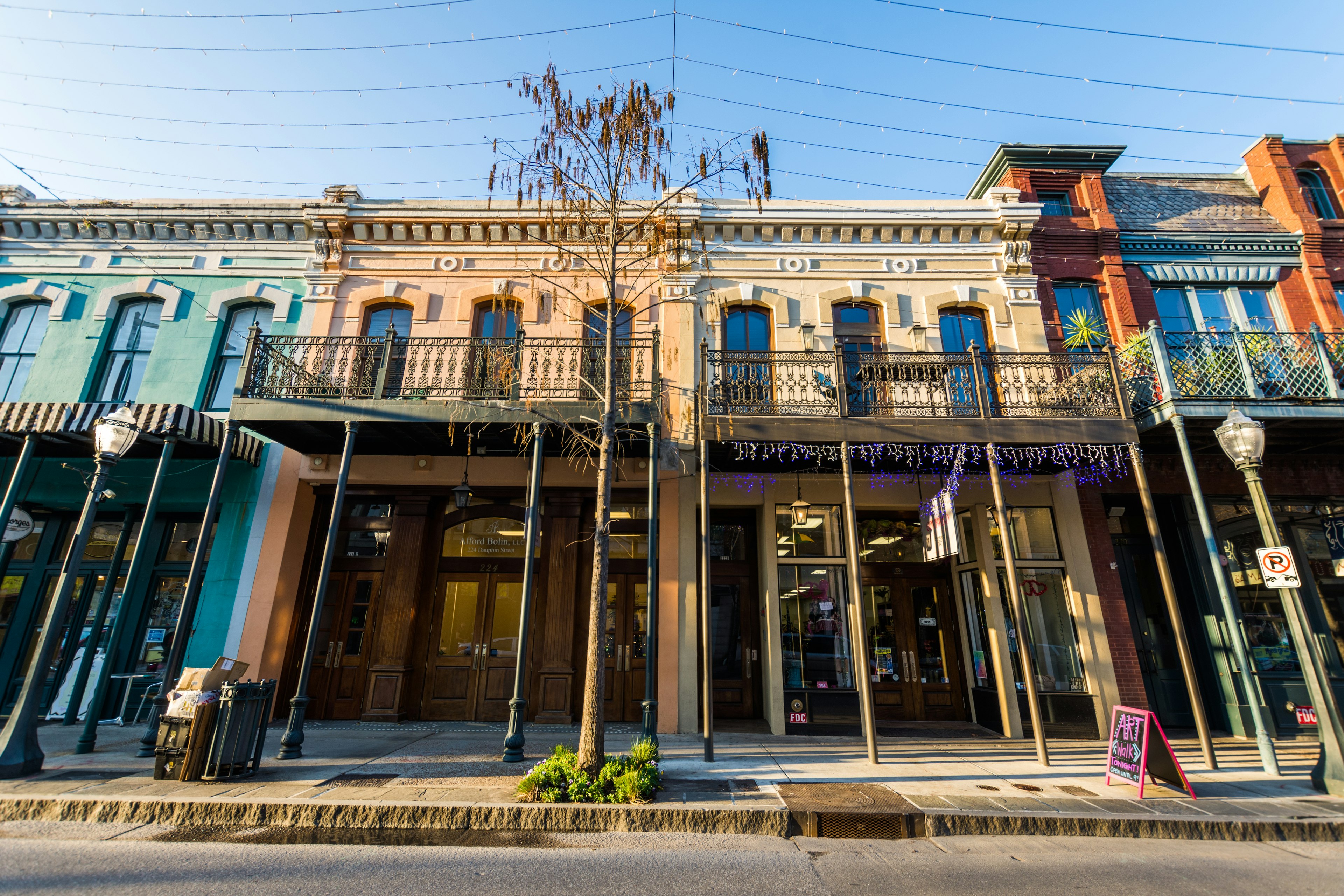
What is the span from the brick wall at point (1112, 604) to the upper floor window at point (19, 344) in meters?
19.4

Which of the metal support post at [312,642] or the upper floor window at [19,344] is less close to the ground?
the upper floor window at [19,344]

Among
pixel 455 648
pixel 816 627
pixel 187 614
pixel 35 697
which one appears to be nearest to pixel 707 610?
pixel 816 627

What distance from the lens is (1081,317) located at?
11.1 meters

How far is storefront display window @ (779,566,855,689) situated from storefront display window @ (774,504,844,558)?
0.78 feet

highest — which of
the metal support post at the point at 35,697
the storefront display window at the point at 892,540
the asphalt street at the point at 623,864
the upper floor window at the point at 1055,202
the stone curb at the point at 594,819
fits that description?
the upper floor window at the point at 1055,202

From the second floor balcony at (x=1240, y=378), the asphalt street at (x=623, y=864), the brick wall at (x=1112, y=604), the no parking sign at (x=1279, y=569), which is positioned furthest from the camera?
the brick wall at (x=1112, y=604)

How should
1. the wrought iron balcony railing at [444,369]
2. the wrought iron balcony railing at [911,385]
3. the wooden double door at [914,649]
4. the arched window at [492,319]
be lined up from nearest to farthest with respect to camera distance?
the wrought iron balcony railing at [444,369] → the wrought iron balcony railing at [911,385] → the wooden double door at [914,649] → the arched window at [492,319]

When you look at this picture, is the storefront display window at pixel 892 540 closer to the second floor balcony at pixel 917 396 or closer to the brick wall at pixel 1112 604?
the second floor balcony at pixel 917 396

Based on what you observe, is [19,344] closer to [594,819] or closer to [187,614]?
[187,614]

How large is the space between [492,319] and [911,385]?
785cm

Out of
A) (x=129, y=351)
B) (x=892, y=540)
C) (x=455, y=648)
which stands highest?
(x=129, y=351)

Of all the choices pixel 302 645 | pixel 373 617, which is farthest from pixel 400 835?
pixel 302 645

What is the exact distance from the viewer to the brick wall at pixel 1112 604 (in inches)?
379

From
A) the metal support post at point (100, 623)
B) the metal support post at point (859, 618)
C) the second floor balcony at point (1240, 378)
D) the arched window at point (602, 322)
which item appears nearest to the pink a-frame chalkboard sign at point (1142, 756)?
the metal support post at point (859, 618)
